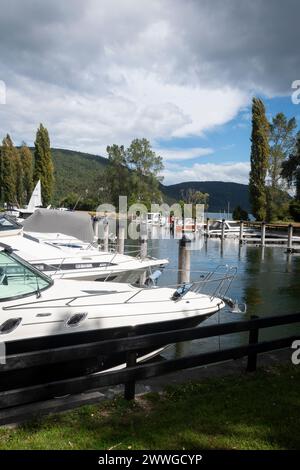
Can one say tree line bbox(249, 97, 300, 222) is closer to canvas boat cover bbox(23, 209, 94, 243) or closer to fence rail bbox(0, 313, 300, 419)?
canvas boat cover bbox(23, 209, 94, 243)

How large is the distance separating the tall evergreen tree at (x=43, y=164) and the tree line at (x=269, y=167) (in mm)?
29745

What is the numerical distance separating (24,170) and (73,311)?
73201 millimetres

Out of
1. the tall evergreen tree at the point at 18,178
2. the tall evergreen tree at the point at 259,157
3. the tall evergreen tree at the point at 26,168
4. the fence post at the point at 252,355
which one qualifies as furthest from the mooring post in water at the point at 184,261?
the tall evergreen tree at the point at 26,168

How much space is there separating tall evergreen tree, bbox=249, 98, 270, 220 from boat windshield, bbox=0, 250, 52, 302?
51748 millimetres

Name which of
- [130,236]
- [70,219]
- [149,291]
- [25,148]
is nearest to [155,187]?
[25,148]

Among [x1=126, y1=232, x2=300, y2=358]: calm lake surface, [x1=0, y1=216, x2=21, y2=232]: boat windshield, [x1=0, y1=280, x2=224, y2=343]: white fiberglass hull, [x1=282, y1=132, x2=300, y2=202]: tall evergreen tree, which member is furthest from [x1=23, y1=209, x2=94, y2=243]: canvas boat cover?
[x1=282, y1=132, x2=300, y2=202]: tall evergreen tree

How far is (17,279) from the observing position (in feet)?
21.7

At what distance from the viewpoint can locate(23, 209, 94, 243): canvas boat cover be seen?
17.7 m

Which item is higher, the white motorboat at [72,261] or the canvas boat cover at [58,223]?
the canvas boat cover at [58,223]

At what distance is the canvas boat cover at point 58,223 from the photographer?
17719 millimetres

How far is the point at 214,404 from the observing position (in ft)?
15.9

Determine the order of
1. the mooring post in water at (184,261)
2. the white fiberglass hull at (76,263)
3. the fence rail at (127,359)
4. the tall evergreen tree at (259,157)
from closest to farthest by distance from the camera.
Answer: the fence rail at (127,359) → the white fiberglass hull at (76,263) → the mooring post in water at (184,261) → the tall evergreen tree at (259,157)

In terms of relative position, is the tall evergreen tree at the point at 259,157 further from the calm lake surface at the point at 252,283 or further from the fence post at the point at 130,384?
the fence post at the point at 130,384
